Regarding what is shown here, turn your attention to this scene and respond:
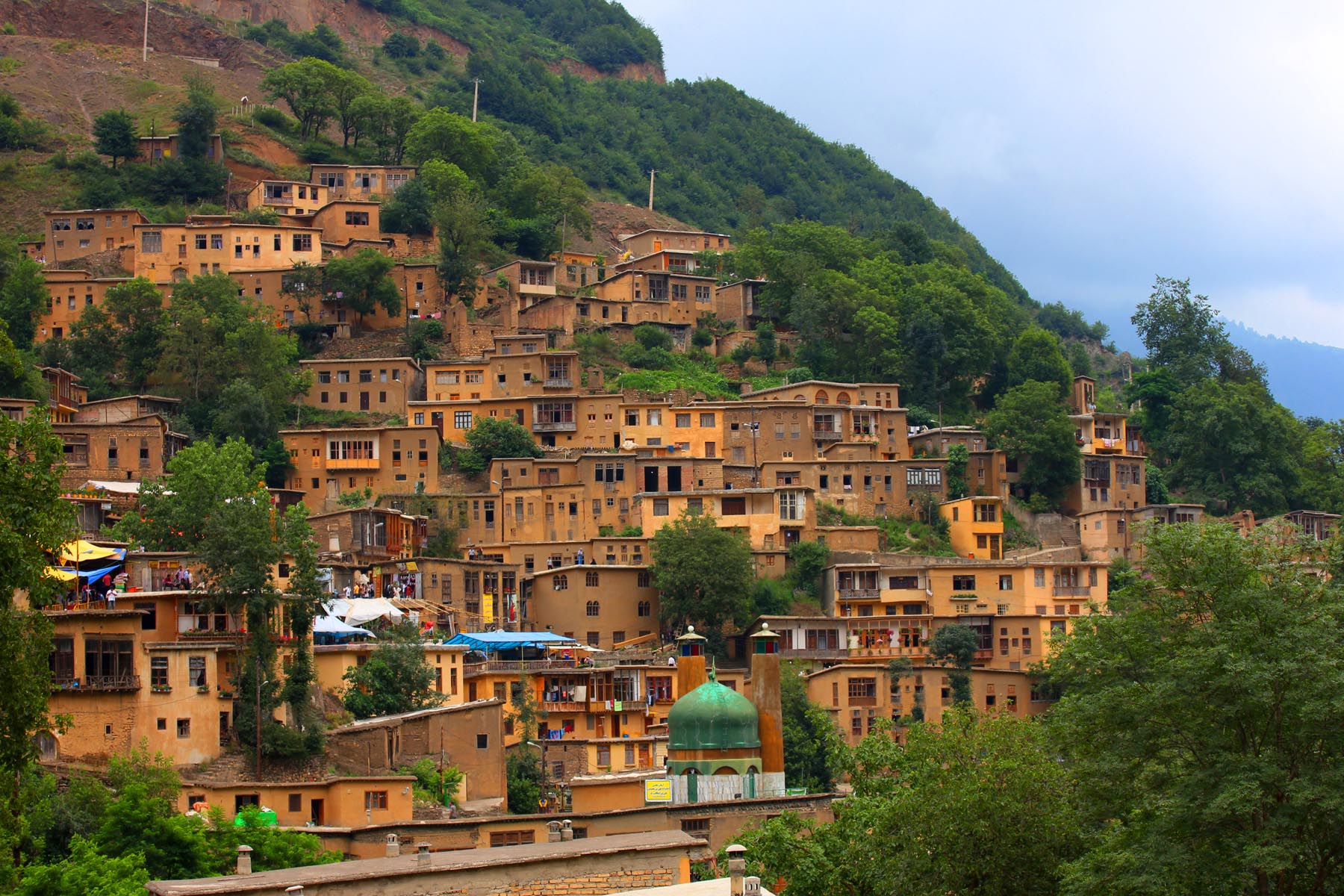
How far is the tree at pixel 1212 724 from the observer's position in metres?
28.9

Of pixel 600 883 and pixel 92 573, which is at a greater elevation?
pixel 92 573

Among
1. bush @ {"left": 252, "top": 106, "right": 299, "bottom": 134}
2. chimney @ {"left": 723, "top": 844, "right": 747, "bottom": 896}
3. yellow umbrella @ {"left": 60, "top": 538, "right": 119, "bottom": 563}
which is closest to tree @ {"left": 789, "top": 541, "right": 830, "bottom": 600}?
yellow umbrella @ {"left": 60, "top": 538, "right": 119, "bottom": 563}

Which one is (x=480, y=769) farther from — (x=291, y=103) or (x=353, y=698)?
(x=291, y=103)

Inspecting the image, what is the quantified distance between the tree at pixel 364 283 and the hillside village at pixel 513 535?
0.20 metres

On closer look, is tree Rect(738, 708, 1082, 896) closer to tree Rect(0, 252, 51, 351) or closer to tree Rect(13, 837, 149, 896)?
tree Rect(13, 837, 149, 896)

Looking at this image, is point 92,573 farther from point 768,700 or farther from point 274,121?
point 274,121

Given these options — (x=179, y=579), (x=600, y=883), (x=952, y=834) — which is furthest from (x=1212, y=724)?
(x=179, y=579)

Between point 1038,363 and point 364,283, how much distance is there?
97.8 ft

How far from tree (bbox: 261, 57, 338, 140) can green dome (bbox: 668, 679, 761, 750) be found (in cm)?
7018

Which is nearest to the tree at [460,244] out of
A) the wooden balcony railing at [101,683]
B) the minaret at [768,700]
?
the minaret at [768,700]

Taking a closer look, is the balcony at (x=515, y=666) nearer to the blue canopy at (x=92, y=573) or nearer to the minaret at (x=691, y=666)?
the minaret at (x=691, y=666)

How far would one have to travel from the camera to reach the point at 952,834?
108 ft

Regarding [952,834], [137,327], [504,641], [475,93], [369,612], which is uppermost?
[475,93]

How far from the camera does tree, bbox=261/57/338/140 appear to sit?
109 meters
